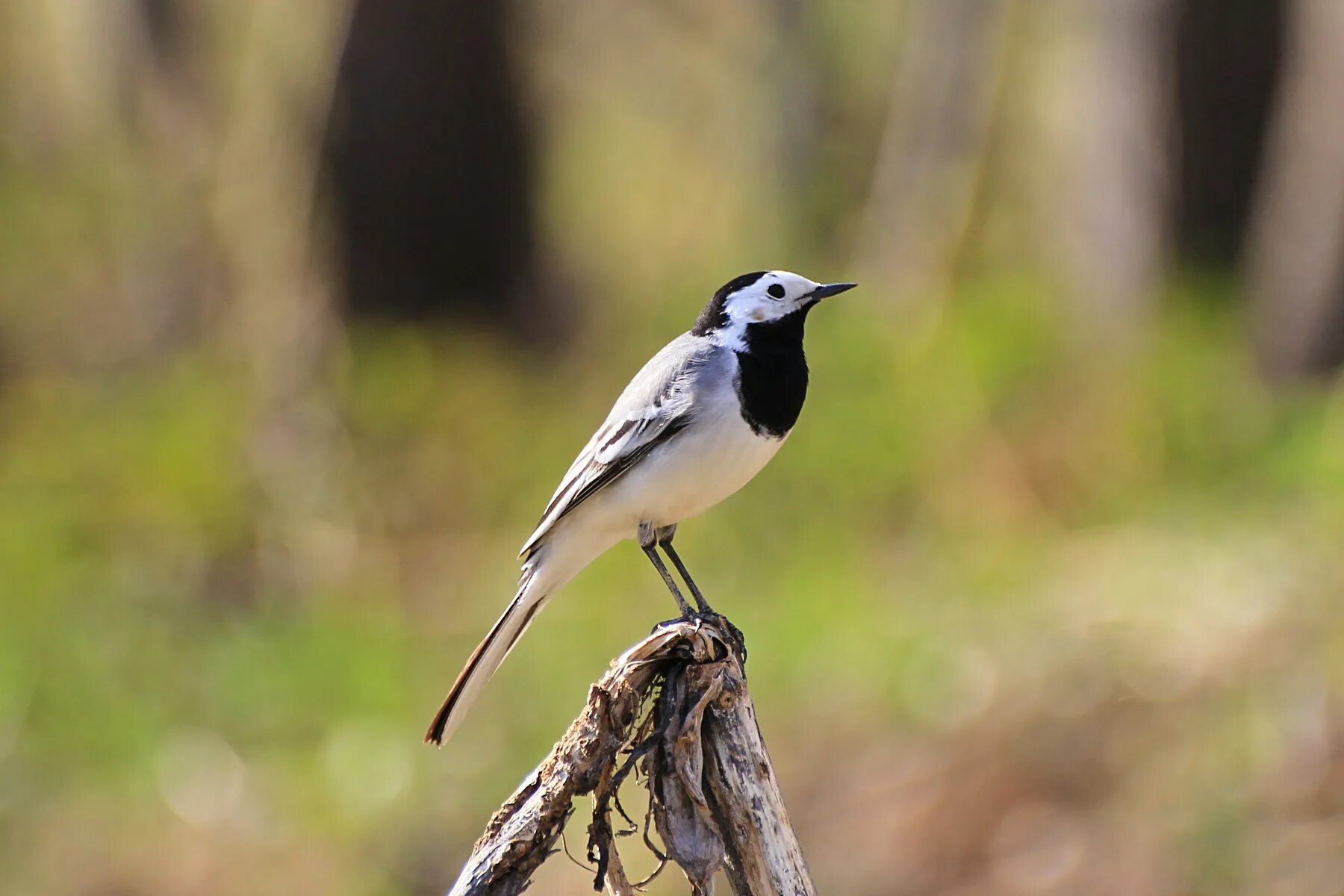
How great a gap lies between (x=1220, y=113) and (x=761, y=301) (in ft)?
25.3

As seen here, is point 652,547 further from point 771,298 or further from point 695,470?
point 771,298

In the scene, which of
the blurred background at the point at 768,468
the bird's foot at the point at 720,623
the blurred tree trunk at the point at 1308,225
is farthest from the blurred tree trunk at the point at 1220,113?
the bird's foot at the point at 720,623

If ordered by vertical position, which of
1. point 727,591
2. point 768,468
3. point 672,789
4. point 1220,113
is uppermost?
point 1220,113

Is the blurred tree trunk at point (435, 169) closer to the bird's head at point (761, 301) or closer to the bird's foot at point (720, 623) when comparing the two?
the bird's head at point (761, 301)

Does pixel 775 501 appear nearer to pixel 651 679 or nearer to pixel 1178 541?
pixel 1178 541

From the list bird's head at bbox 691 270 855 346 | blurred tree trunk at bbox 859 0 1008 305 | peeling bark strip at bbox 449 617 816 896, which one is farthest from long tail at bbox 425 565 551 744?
blurred tree trunk at bbox 859 0 1008 305

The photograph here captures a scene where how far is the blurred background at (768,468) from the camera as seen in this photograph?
7621 mm

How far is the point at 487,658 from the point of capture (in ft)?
14.7

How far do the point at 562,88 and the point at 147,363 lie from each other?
6960mm

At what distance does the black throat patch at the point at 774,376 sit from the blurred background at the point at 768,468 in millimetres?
3027

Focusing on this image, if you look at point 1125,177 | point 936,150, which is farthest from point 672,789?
point 936,150

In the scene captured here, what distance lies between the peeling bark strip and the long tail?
80cm

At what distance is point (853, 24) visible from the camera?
667 inches

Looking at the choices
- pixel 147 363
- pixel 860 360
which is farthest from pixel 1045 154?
pixel 147 363
